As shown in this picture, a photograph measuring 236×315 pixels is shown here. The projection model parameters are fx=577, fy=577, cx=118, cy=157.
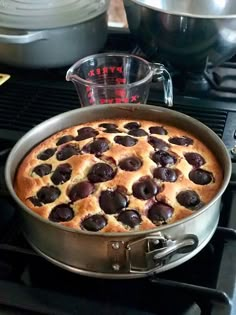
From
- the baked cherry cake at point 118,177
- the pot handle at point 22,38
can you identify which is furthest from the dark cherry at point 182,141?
the pot handle at point 22,38

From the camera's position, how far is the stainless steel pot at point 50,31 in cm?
79

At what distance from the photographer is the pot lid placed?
31.2 inches

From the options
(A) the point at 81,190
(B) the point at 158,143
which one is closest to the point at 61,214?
(A) the point at 81,190

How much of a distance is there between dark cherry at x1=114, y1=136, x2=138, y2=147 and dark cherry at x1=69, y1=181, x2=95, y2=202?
0.07m

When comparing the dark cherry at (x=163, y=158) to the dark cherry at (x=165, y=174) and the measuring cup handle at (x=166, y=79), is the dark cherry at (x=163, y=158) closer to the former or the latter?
the dark cherry at (x=165, y=174)

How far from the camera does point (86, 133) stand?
0.62 meters

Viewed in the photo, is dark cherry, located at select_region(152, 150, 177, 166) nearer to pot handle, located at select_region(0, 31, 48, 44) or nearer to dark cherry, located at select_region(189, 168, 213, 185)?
dark cherry, located at select_region(189, 168, 213, 185)

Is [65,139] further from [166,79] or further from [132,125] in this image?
[166,79]

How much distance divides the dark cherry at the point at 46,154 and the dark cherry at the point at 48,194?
0.17ft

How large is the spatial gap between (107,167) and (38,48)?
308 millimetres

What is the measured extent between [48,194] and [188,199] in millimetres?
133

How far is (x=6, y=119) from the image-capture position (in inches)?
29.7

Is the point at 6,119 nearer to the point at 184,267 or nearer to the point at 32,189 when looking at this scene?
the point at 32,189

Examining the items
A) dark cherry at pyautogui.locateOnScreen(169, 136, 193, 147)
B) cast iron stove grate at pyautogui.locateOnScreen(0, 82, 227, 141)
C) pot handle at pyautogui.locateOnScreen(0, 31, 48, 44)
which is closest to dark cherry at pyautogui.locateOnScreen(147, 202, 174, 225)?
dark cherry at pyautogui.locateOnScreen(169, 136, 193, 147)
